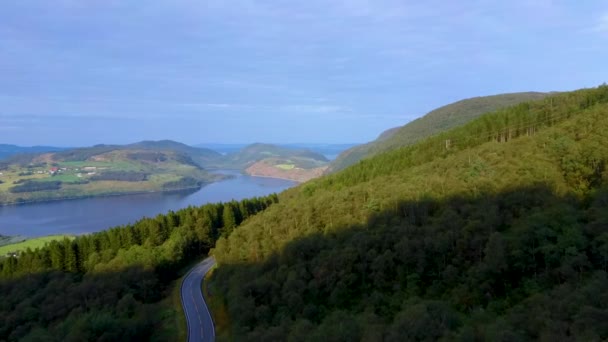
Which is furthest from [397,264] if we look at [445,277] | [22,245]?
[22,245]

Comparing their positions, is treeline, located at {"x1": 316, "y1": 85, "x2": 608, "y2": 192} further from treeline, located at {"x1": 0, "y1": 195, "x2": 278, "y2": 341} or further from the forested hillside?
treeline, located at {"x1": 0, "y1": 195, "x2": 278, "y2": 341}

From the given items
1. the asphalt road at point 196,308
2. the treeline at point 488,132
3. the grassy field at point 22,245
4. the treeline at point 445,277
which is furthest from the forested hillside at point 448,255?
the grassy field at point 22,245

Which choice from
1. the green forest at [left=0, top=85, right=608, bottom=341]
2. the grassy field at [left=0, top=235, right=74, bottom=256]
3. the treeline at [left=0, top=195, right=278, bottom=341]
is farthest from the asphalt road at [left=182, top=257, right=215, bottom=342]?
the grassy field at [left=0, top=235, right=74, bottom=256]

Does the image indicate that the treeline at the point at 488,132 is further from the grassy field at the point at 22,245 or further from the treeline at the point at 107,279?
the grassy field at the point at 22,245

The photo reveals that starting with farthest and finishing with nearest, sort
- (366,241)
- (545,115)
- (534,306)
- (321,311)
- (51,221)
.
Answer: (51,221) < (545,115) < (366,241) < (321,311) < (534,306)

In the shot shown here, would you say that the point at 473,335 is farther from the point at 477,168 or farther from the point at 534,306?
the point at 477,168

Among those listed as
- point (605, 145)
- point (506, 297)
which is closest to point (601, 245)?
point (506, 297)
